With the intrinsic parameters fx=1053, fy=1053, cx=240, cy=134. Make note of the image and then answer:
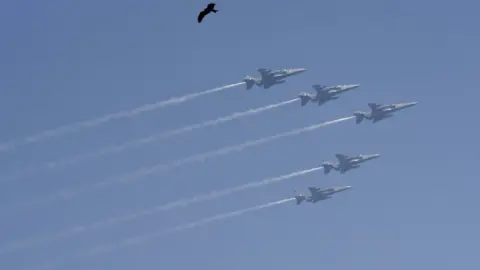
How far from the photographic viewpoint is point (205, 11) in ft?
259
